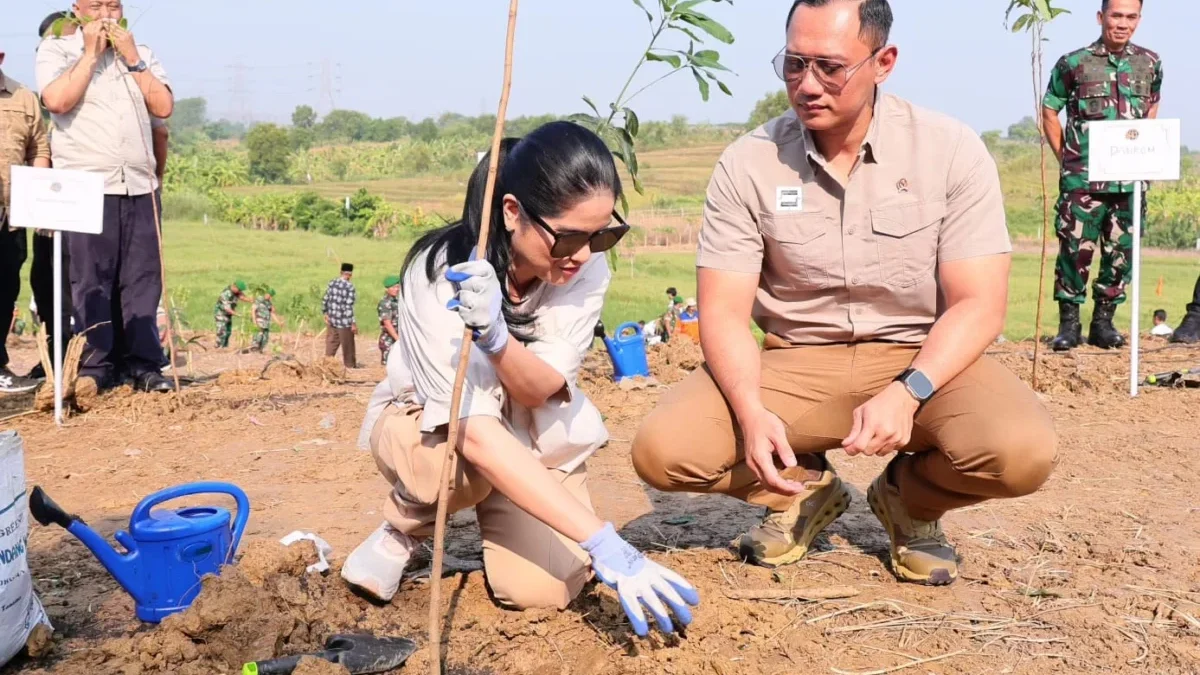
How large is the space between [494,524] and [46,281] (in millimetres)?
4384

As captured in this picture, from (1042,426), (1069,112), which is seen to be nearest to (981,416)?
(1042,426)

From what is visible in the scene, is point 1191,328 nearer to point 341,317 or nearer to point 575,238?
point 575,238

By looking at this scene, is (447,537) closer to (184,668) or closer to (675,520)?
(675,520)

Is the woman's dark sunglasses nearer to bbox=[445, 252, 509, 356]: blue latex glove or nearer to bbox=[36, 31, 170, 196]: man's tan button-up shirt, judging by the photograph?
bbox=[445, 252, 509, 356]: blue latex glove

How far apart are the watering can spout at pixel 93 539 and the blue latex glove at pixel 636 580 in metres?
1.09

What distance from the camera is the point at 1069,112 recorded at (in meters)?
6.51

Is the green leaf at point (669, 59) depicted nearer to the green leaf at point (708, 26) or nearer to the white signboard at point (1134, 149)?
the green leaf at point (708, 26)

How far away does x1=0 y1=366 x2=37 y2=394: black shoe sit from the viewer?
574 cm

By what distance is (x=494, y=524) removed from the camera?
9.00 ft

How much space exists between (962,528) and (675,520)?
88cm

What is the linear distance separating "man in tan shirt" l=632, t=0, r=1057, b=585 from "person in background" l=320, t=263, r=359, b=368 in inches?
261

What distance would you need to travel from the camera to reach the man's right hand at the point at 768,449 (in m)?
2.58

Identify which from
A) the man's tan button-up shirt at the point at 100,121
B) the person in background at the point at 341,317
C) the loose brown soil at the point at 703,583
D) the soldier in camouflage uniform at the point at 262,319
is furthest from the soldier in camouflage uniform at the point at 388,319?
the loose brown soil at the point at 703,583

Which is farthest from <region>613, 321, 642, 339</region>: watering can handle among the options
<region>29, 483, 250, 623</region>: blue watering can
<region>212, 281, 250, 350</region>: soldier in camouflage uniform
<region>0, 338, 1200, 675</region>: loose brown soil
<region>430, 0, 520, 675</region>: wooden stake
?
<region>212, 281, 250, 350</region>: soldier in camouflage uniform
